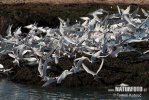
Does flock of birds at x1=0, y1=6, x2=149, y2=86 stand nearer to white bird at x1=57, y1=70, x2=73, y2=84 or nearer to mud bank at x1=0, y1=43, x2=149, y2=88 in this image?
white bird at x1=57, y1=70, x2=73, y2=84

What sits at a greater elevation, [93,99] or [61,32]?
[61,32]

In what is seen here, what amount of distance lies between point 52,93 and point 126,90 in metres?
2.38

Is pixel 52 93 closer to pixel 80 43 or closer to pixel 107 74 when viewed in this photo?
pixel 107 74

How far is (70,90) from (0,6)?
2388cm

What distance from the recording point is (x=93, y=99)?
2203cm

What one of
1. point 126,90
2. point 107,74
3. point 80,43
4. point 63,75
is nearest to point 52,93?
point 63,75

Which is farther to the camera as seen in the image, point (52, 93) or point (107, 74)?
point (107, 74)

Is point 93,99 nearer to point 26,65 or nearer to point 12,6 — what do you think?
point 26,65

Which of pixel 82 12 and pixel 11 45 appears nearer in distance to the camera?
pixel 11 45

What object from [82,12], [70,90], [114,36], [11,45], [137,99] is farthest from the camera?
[82,12]

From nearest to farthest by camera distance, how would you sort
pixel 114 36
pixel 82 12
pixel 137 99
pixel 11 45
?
pixel 137 99 → pixel 114 36 → pixel 11 45 → pixel 82 12

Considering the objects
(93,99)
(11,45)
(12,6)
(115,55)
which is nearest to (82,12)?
(12,6)

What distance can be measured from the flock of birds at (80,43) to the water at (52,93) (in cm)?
48

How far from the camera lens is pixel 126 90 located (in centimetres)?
2283
